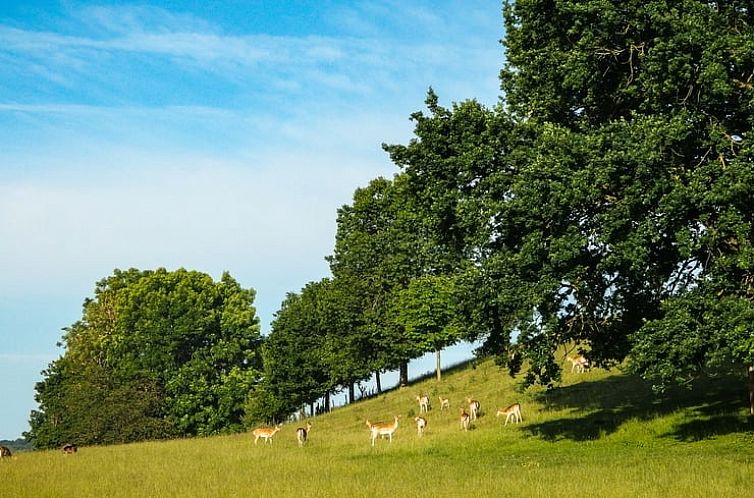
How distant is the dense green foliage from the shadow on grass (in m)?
40.9

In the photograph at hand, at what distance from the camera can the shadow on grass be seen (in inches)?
1117

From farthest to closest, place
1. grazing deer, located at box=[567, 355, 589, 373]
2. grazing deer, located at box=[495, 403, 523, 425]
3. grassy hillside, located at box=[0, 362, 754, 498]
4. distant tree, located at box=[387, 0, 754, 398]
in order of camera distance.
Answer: grazing deer, located at box=[567, 355, 589, 373] → grazing deer, located at box=[495, 403, 523, 425] → distant tree, located at box=[387, 0, 754, 398] → grassy hillside, located at box=[0, 362, 754, 498]

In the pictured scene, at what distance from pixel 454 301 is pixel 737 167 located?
403 inches

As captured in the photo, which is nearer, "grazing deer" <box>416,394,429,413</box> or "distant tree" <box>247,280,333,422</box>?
"grazing deer" <box>416,394,429,413</box>

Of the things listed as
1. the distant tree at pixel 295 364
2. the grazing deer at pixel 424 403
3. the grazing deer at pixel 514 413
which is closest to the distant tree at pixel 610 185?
the grazing deer at pixel 514 413

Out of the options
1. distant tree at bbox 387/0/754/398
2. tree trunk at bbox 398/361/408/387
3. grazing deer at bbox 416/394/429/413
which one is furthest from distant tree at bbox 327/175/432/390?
distant tree at bbox 387/0/754/398

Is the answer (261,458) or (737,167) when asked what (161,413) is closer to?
(261,458)

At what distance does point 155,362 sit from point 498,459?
52886mm

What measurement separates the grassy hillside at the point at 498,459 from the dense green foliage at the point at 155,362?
30.3 m

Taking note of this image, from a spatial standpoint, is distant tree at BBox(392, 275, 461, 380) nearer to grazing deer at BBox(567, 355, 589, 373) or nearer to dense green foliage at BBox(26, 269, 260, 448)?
grazing deer at BBox(567, 355, 589, 373)

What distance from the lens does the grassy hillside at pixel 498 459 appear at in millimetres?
19031

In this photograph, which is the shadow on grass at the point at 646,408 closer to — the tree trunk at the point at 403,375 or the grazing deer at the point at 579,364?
the grazing deer at the point at 579,364

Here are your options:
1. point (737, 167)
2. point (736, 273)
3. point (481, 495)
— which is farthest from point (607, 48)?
point (481, 495)

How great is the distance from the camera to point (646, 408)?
33.4m
